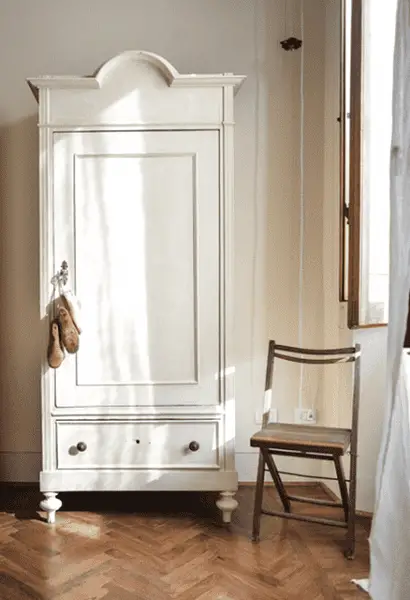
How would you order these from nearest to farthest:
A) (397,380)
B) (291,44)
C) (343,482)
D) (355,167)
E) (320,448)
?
(397,380) → (320,448) → (343,482) → (355,167) → (291,44)

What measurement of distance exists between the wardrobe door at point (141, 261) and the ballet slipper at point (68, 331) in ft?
0.21

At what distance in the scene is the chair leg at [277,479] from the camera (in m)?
2.48

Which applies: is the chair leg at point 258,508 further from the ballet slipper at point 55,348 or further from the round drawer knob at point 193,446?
the ballet slipper at point 55,348

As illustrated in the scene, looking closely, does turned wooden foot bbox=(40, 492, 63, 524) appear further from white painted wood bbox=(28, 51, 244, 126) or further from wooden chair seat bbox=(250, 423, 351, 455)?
white painted wood bbox=(28, 51, 244, 126)

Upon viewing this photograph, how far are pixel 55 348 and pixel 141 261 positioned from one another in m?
0.52

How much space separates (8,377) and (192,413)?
1160mm

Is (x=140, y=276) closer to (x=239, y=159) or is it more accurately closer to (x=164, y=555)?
(x=239, y=159)

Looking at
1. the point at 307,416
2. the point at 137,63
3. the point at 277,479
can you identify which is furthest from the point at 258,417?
the point at 137,63

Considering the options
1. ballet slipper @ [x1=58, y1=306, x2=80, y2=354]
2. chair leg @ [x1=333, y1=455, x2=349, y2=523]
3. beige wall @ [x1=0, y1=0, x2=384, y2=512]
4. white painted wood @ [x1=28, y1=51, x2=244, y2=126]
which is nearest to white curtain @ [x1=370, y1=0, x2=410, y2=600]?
chair leg @ [x1=333, y1=455, x2=349, y2=523]

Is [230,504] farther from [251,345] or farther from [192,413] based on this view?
[251,345]

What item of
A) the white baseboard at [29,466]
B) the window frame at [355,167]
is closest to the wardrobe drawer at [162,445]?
the white baseboard at [29,466]

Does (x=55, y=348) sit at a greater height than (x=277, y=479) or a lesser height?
greater

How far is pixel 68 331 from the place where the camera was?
2568 mm

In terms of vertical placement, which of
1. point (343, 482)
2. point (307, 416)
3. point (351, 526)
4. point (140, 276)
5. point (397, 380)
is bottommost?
point (351, 526)
